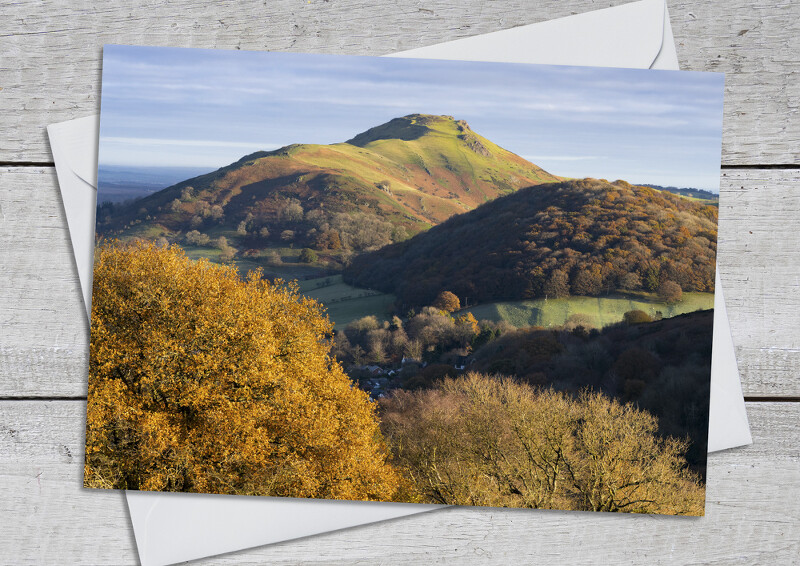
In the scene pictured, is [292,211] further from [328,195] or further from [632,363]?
[632,363]

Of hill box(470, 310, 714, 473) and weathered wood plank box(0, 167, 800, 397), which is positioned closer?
hill box(470, 310, 714, 473)

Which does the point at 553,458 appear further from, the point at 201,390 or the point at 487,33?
the point at 487,33

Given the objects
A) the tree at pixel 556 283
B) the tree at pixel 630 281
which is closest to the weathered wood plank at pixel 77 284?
the tree at pixel 630 281

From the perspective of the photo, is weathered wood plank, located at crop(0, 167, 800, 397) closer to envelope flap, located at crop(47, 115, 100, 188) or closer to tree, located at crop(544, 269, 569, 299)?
envelope flap, located at crop(47, 115, 100, 188)

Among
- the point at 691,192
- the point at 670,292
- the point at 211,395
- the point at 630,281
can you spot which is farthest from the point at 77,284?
the point at 691,192

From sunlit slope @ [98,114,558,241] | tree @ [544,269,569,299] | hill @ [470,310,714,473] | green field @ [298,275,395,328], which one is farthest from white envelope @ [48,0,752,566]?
green field @ [298,275,395,328]

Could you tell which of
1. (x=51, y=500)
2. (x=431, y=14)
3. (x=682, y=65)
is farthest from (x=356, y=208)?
(x=51, y=500)
